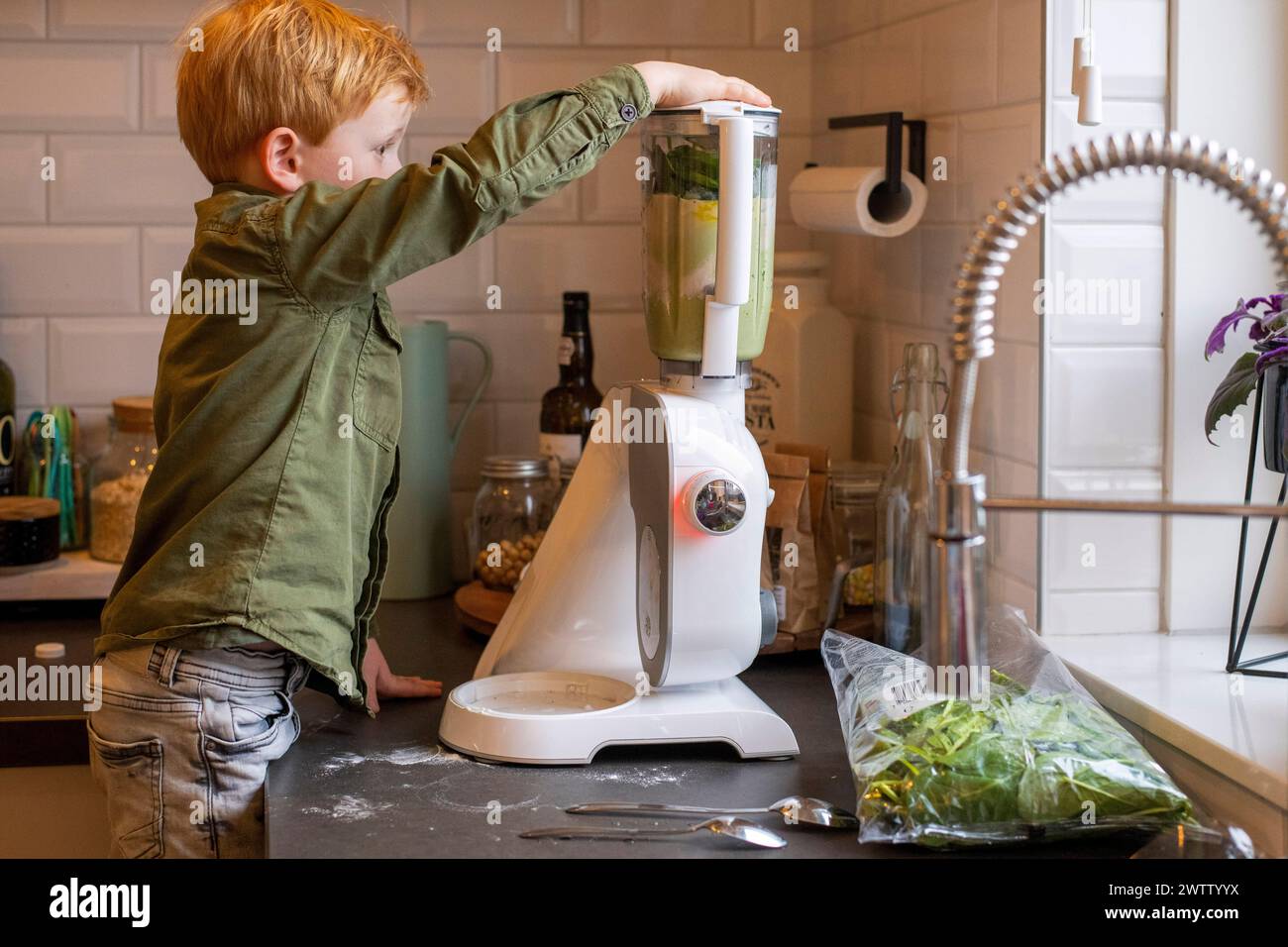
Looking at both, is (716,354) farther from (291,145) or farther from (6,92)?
(6,92)

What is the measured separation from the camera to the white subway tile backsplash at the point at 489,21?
1.77 m

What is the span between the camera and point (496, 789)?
3.55 ft

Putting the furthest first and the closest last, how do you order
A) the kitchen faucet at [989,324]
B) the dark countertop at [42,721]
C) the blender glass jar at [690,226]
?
the dark countertop at [42,721], the blender glass jar at [690,226], the kitchen faucet at [989,324]

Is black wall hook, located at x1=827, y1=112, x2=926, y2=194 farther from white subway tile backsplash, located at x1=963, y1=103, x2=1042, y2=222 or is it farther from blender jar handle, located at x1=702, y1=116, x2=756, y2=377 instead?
blender jar handle, located at x1=702, y1=116, x2=756, y2=377

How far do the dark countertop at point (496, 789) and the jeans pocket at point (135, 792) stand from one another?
9 centimetres

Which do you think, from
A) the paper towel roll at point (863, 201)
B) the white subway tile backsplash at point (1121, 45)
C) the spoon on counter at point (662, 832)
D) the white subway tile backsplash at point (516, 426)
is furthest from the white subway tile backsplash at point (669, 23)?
the spoon on counter at point (662, 832)

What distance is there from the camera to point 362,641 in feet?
4.14

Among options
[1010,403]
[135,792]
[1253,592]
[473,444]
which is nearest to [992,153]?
[1010,403]

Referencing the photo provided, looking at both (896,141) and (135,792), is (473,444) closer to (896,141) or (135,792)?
(896,141)

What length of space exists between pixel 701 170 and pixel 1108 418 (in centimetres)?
40

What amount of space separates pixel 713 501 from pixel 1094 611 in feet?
1.23

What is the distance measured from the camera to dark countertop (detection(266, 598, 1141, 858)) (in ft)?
3.17

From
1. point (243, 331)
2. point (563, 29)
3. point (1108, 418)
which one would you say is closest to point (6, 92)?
point (563, 29)

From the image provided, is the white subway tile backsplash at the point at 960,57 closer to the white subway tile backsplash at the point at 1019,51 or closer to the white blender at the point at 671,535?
the white subway tile backsplash at the point at 1019,51
